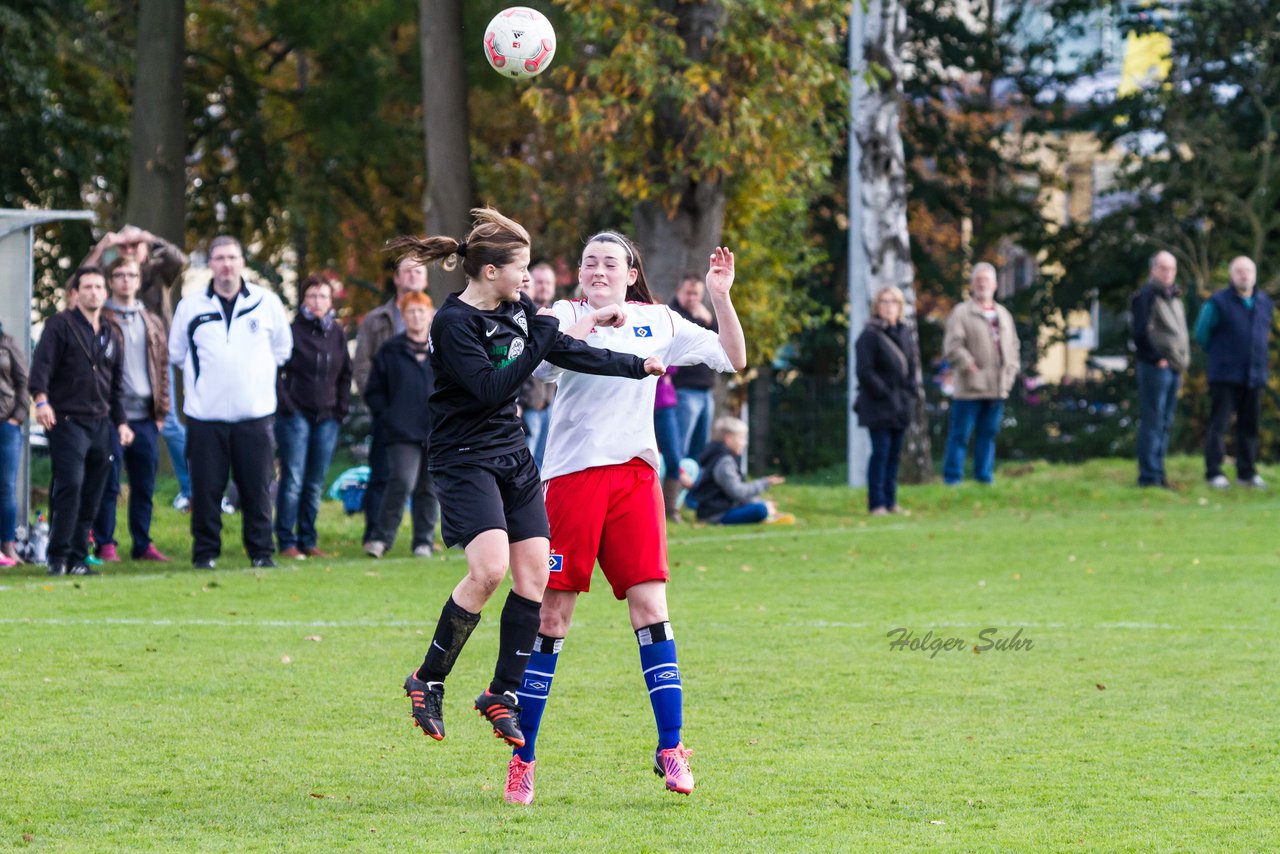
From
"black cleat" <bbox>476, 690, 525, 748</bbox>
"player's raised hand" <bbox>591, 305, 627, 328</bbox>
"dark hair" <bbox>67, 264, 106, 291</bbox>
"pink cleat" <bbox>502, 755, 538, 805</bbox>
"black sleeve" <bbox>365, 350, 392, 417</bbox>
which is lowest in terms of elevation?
"pink cleat" <bbox>502, 755, 538, 805</bbox>

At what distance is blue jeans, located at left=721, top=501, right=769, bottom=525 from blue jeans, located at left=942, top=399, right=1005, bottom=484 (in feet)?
9.76

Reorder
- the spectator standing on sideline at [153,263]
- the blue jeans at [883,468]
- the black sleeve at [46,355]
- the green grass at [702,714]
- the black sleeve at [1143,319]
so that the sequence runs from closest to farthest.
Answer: the green grass at [702,714], the black sleeve at [46,355], the spectator standing on sideline at [153,263], the blue jeans at [883,468], the black sleeve at [1143,319]

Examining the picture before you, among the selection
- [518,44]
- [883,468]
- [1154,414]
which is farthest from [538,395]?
[1154,414]

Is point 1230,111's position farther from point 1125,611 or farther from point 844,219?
point 1125,611

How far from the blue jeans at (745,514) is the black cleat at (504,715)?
1048cm

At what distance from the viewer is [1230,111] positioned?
26969mm

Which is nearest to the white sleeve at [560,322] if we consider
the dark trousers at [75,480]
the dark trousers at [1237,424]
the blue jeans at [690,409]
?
the dark trousers at [75,480]

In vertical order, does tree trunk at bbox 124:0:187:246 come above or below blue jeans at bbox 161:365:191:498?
above

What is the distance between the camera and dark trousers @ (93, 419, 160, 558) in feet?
41.5

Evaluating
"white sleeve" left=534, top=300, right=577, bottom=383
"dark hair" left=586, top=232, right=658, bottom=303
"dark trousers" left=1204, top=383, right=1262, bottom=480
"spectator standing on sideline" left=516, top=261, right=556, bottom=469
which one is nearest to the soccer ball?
"dark hair" left=586, top=232, right=658, bottom=303

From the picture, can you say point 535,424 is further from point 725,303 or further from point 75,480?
point 725,303

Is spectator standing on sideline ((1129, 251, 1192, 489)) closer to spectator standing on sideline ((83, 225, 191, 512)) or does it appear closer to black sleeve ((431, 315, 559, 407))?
spectator standing on sideline ((83, 225, 191, 512))

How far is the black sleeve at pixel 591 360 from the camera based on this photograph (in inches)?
235

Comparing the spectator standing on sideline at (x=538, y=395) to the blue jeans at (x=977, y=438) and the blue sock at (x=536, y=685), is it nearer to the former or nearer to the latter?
the blue jeans at (x=977, y=438)
